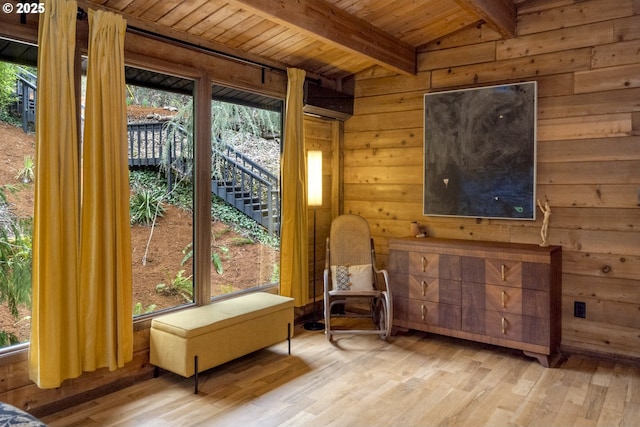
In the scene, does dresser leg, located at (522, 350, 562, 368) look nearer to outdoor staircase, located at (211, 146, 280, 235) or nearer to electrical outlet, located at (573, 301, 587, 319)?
electrical outlet, located at (573, 301, 587, 319)

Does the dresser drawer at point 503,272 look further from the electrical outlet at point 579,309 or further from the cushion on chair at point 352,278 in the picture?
the cushion on chair at point 352,278

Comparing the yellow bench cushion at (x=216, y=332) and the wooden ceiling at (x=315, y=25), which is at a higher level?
the wooden ceiling at (x=315, y=25)

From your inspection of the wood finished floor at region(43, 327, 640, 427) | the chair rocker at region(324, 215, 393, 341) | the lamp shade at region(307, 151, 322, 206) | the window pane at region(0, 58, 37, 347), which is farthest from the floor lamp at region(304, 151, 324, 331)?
the window pane at region(0, 58, 37, 347)

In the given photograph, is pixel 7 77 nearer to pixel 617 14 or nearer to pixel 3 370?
pixel 3 370

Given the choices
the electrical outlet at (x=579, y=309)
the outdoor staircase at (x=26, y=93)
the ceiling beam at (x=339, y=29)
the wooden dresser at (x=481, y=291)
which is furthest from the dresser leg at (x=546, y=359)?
the outdoor staircase at (x=26, y=93)

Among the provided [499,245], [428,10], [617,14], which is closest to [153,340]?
[499,245]

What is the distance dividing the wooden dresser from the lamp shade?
2.63 feet

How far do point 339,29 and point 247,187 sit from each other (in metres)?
1.49

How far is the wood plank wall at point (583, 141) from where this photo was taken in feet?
11.8

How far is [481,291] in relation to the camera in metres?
3.82

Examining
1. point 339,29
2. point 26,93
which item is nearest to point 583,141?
point 339,29

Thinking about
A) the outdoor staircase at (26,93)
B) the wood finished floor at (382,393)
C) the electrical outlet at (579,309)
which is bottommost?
the wood finished floor at (382,393)

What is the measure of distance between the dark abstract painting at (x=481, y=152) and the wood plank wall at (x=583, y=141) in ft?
0.32

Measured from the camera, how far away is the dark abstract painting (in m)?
3.98
